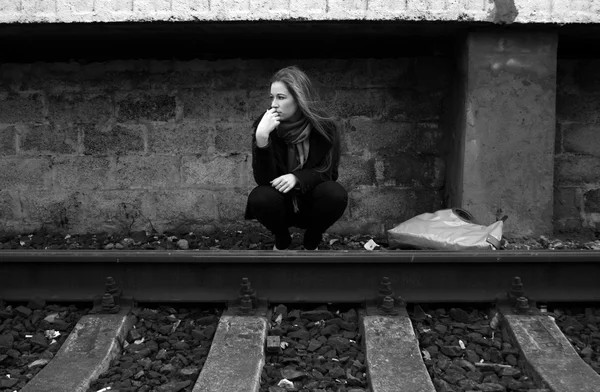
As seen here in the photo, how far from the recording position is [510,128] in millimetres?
4602

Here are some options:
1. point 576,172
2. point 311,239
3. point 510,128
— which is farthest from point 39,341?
point 576,172

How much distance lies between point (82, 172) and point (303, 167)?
2164 millimetres

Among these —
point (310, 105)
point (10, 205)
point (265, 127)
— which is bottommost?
point (10, 205)

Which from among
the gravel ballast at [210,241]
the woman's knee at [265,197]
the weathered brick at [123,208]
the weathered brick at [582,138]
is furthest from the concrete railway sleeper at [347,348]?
the weathered brick at [582,138]

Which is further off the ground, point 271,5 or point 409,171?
point 271,5

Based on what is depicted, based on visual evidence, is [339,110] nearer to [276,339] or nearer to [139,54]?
[139,54]

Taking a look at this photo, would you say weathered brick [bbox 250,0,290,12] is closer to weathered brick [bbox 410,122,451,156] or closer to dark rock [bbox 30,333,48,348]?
weathered brick [bbox 410,122,451,156]

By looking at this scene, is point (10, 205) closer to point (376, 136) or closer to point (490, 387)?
point (376, 136)

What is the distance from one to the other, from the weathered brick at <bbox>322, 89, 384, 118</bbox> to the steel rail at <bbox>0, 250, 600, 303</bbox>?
80.9 inches

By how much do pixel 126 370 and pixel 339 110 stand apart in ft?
10.2

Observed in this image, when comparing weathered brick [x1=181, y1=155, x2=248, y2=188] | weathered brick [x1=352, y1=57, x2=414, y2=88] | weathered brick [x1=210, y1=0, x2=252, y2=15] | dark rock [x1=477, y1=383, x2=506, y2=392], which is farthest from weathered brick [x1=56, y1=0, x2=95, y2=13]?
dark rock [x1=477, y1=383, x2=506, y2=392]

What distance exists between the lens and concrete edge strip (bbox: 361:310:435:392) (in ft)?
8.00

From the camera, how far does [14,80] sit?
5297 mm

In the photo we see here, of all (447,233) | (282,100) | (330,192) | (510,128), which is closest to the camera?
(282,100)
